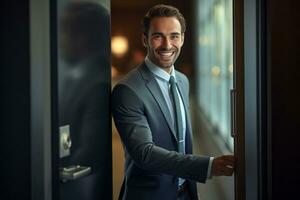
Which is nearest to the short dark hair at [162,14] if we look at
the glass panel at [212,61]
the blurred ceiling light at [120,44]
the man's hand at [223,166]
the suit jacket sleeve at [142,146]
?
the suit jacket sleeve at [142,146]

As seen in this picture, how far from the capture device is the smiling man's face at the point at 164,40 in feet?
5.84

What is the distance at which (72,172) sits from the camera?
1.36 m

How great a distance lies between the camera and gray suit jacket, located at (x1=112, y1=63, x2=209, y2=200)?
162 cm

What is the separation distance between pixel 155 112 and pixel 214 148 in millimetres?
1146

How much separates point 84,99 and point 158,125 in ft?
1.08

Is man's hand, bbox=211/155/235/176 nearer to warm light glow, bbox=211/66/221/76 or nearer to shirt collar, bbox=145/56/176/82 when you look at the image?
shirt collar, bbox=145/56/176/82

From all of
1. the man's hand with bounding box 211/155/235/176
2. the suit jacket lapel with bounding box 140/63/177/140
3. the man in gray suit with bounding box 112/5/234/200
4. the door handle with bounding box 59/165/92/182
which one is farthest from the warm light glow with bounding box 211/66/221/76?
the door handle with bounding box 59/165/92/182

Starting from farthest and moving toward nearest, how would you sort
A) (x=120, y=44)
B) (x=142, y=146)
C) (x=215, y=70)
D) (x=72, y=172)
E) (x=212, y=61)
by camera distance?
(x=212, y=61) → (x=215, y=70) → (x=120, y=44) → (x=142, y=146) → (x=72, y=172)

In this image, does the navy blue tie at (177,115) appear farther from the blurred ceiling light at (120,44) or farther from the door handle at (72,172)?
the blurred ceiling light at (120,44)

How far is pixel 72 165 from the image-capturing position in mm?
1415

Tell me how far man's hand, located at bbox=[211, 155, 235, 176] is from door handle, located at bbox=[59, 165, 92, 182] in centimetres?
41

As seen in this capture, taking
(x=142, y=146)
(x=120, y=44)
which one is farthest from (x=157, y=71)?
(x=120, y=44)
